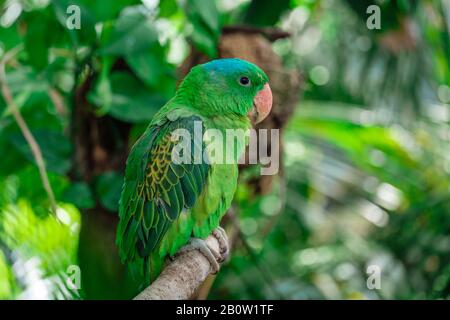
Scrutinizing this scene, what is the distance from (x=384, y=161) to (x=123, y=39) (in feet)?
5.20

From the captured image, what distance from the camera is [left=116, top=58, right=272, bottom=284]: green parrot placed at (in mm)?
771

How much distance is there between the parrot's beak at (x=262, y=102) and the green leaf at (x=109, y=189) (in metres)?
0.41

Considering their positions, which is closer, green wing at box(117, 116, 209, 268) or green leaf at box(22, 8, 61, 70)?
green wing at box(117, 116, 209, 268)

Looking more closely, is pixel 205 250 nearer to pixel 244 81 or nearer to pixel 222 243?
pixel 222 243

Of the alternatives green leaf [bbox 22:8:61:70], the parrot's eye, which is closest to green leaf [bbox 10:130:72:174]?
green leaf [bbox 22:8:61:70]

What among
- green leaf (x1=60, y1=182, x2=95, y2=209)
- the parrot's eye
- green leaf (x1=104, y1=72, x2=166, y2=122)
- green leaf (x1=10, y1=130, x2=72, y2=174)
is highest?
green leaf (x1=104, y1=72, x2=166, y2=122)

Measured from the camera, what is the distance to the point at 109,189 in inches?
45.6

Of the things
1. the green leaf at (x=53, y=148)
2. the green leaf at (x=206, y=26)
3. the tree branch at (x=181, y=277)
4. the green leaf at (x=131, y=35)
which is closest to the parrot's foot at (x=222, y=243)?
the tree branch at (x=181, y=277)

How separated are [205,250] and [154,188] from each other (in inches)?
4.2

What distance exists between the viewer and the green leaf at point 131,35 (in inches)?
42.6

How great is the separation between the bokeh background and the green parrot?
16 cm

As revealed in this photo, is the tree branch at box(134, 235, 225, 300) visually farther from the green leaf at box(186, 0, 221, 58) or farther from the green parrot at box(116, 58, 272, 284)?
the green leaf at box(186, 0, 221, 58)
